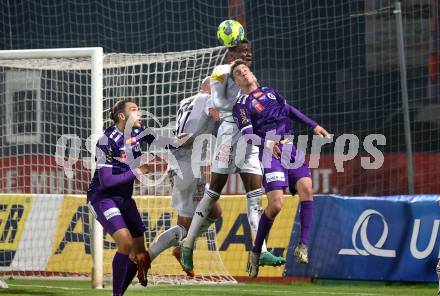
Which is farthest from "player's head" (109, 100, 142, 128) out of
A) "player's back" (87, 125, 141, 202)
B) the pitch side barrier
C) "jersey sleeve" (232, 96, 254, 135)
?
the pitch side barrier

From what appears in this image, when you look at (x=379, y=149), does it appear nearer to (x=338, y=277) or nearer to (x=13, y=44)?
(x=338, y=277)

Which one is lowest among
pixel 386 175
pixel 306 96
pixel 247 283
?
pixel 247 283

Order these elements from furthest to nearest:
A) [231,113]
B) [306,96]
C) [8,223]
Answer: [306,96]
[8,223]
[231,113]

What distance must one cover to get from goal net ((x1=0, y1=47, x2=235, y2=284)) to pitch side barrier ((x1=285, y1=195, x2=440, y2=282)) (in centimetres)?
129

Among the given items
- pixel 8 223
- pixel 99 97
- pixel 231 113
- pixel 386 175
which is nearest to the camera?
pixel 231 113

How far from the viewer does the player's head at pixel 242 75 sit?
11250 mm

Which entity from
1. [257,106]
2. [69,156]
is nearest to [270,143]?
[257,106]

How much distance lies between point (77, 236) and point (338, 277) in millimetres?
3626

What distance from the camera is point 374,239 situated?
48.4 feet

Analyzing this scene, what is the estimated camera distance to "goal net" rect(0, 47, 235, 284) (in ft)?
48.3

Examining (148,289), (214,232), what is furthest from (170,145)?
(214,232)

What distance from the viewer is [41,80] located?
1617 centimetres

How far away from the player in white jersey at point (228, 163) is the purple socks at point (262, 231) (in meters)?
0.30

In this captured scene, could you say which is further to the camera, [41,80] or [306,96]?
[306,96]
